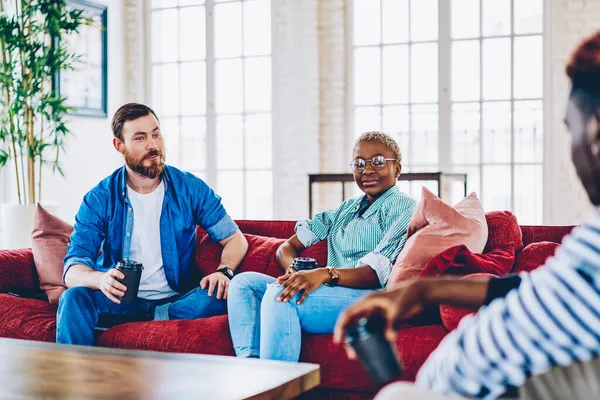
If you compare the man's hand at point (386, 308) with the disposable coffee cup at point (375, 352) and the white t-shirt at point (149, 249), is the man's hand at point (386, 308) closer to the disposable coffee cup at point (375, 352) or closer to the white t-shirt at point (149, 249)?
the disposable coffee cup at point (375, 352)

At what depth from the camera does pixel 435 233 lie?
2783 mm

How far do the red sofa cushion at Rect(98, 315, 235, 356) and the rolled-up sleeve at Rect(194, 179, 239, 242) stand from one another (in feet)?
1.46

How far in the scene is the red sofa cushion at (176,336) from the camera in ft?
8.96

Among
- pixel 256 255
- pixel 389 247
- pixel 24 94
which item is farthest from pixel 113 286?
pixel 24 94

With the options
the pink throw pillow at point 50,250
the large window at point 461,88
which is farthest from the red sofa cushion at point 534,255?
the large window at point 461,88

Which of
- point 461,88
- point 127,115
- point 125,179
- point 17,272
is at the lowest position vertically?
point 17,272

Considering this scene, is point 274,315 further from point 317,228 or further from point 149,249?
point 149,249

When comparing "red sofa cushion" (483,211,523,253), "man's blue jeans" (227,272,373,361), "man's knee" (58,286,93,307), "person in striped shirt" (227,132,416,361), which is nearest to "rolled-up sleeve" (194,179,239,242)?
"person in striped shirt" (227,132,416,361)

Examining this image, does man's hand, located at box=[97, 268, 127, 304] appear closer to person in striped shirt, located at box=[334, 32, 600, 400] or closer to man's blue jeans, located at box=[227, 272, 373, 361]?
man's blue jeans, located at box=[227, 272, 373, 361]

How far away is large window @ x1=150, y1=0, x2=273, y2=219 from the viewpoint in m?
7.06

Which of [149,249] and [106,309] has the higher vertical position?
[149,249]

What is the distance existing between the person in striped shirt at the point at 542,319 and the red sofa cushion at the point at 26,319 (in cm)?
204

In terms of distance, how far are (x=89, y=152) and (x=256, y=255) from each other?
4002 mm

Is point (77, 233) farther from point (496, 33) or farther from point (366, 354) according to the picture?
point (496, 33)
